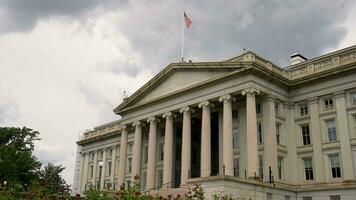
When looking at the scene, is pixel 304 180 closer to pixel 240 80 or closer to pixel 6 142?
pixel 240 80

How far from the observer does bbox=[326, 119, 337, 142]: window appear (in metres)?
41.8

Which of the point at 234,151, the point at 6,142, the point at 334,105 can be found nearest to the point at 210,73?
the point at 234,151

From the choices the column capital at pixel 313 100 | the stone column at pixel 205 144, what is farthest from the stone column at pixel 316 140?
the stone column at pixel 205 144

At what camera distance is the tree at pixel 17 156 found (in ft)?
180

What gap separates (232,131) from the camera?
4509 centimetres

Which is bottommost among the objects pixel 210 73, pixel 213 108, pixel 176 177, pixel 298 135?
pixel 176 177

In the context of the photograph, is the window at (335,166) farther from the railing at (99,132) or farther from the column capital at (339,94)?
the railing at (99,132)

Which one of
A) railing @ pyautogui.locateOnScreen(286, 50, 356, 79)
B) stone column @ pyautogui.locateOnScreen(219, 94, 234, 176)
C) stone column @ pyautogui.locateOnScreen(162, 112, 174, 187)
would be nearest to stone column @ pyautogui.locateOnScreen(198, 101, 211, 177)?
stone column @ pyautogui.locateOnScreen(219, 94, 234, 176)

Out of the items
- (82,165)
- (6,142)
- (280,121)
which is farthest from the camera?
(82,165)

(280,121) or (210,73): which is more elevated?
(210,73)

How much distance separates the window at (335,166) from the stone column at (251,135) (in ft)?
26.0

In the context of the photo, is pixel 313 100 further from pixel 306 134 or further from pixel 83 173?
pixel 83 173

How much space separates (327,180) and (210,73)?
53.0 feet

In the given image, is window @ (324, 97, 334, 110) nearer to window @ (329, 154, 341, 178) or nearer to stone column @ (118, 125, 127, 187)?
window @ (329, 154, 341, 178)
